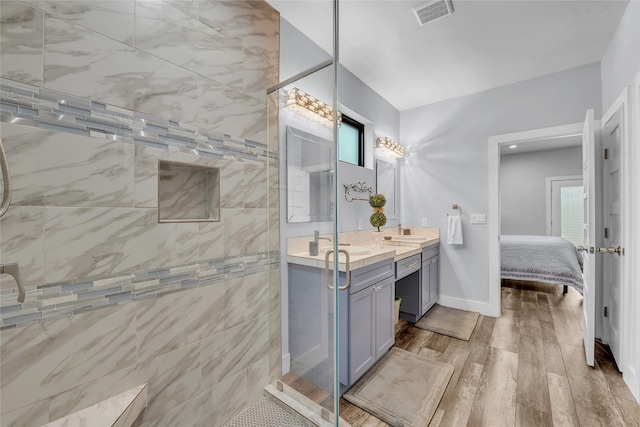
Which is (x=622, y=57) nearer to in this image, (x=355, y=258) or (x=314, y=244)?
(x=355, y=258)

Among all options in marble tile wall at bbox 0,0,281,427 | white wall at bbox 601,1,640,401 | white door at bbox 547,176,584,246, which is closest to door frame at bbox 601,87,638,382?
white wall at bbox 601,1,640,401

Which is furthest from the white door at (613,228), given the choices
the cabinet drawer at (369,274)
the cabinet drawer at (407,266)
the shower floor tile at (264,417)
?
the shower floor tile at (264,417)

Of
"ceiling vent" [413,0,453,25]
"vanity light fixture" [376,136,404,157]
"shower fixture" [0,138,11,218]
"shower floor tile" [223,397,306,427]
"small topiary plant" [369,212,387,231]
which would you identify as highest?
"ceiling vent" [413,0,453,25]

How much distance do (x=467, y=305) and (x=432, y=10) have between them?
9.92 feet

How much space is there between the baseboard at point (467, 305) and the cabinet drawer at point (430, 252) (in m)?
0.59

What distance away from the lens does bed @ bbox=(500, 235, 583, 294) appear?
3514mm

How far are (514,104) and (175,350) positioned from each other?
151 inches

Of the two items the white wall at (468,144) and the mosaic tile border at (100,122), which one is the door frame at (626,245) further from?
the mosaic tile border at (100,122)

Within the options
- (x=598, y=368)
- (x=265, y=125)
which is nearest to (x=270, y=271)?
(x=265, y=125)

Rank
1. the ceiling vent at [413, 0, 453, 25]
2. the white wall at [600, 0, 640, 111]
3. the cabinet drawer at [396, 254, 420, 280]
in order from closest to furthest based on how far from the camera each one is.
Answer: the white wall at [600, 0, 640, 111]
the ceiling vent at [413, 0, 453, 25]
the cabinet drawer at [396, 254, 420, 280]

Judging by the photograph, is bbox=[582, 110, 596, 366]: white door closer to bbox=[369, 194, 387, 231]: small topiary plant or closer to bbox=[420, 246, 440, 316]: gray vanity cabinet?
bbox=[420, 246, 440, 316]: gray vanity cabinet

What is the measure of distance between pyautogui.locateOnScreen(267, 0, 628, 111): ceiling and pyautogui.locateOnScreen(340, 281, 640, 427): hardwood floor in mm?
2539

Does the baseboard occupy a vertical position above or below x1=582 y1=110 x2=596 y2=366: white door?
below

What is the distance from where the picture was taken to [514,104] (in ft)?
9.90
